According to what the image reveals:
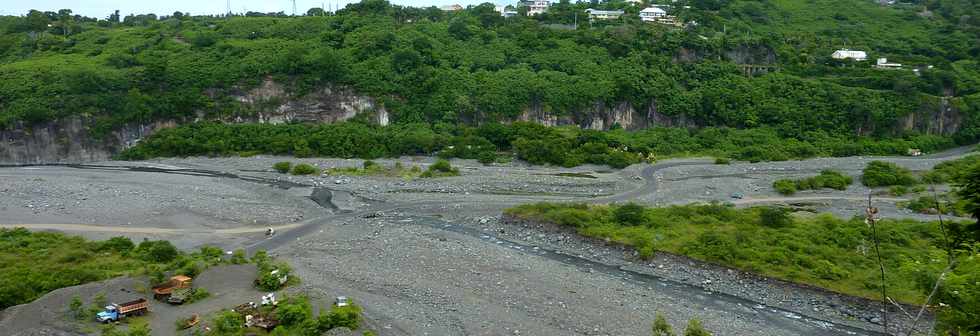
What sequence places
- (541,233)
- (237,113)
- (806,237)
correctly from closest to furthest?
(806,237) → (541,233) → (237,113)

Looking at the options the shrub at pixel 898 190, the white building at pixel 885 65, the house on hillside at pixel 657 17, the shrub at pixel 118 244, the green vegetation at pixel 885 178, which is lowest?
the shrub at pixel 898 190

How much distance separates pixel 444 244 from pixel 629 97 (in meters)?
40.9

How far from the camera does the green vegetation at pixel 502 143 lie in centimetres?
5478

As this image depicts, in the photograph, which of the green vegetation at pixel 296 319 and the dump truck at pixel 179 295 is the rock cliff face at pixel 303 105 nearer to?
the dump truck at pixel 179 295

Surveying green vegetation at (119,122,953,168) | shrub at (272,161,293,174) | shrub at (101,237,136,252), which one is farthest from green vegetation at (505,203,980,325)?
shrub at (272,161,293,174)

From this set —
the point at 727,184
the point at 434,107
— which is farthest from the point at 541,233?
the point at 434,107

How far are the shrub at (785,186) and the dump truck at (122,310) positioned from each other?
36167 millimetres

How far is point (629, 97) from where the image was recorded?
67.5 meters

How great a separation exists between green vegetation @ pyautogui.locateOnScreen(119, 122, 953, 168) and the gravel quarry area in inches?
74.6

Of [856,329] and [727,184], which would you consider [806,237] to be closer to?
[856,329]

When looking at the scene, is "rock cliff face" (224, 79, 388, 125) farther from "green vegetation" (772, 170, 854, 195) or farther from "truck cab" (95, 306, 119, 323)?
"truck cab" (95, 306, 119, 323)

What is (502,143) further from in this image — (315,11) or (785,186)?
(315,11)

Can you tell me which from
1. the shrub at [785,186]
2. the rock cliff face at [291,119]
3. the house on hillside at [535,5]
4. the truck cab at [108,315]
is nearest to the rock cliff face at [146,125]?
the rock cliff face at [291,119]

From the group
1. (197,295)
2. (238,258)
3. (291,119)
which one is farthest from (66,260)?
(291,119)
